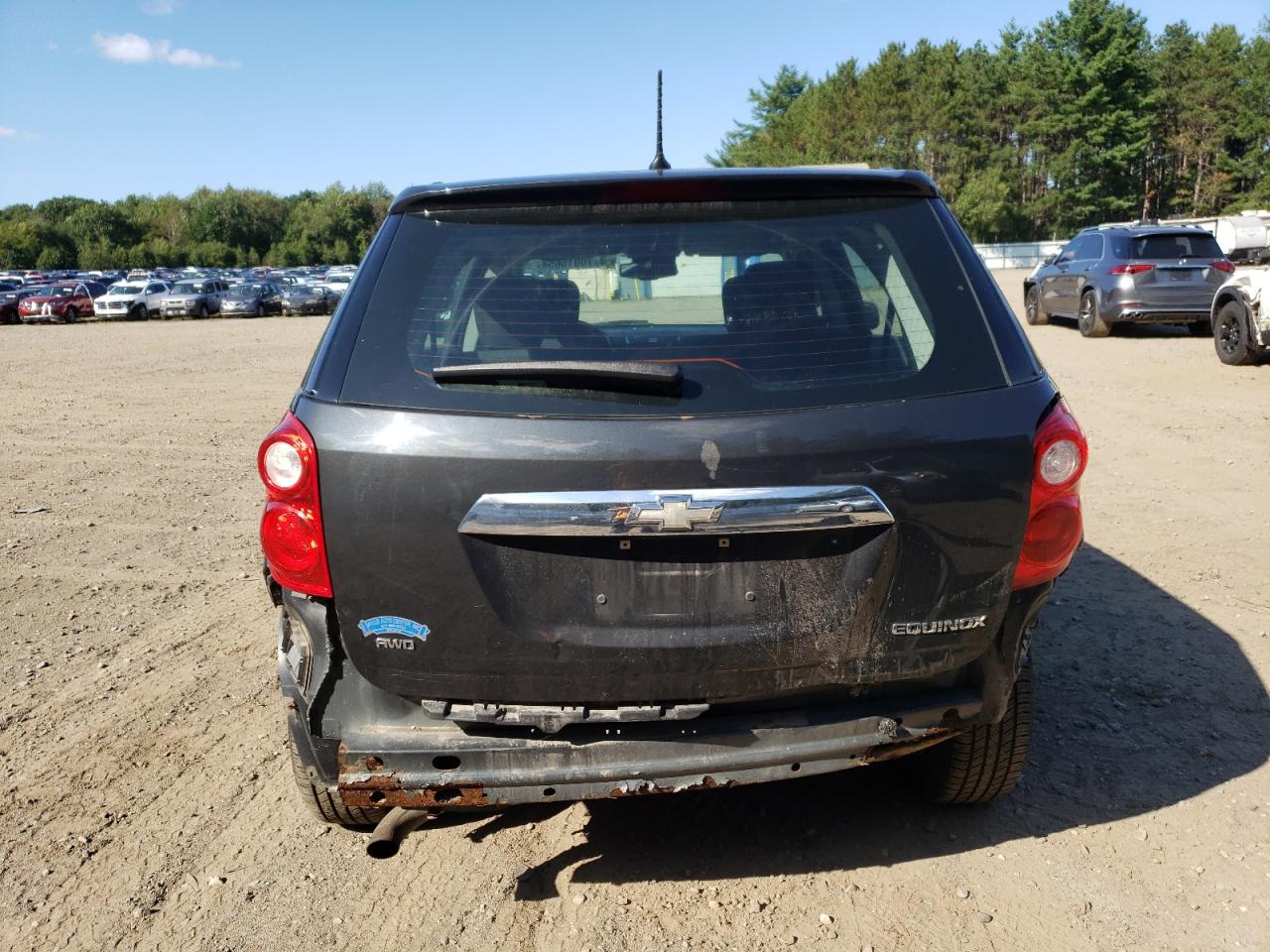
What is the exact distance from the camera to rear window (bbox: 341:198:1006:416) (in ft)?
8.09

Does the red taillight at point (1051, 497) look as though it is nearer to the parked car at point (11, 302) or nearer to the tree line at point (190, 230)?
the parked car at point (11, 302)

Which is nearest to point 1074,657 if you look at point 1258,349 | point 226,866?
point 226,866

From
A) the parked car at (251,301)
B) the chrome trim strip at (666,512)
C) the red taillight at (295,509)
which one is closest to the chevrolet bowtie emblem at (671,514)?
the chrome trim strip at (666,512)

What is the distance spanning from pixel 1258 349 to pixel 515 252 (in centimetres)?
1276

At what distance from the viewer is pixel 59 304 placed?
40.1 meters

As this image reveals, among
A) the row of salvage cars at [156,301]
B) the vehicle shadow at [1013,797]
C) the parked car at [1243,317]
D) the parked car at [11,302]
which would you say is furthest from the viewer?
the parked car at [11,302]

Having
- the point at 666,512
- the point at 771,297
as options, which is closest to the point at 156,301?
the point at 771,297

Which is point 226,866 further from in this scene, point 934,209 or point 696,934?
point 934,209

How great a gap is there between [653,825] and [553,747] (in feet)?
2.96

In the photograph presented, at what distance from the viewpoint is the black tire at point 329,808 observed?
2891 mm

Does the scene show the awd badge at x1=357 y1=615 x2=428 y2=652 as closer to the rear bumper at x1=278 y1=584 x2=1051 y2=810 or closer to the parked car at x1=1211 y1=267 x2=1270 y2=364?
the rear bumper at x1=278 y1=584 x2=1051 y2=810

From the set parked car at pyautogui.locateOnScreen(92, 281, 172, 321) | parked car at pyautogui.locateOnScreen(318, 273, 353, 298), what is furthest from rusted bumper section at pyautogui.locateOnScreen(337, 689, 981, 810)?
parked car at pyautogui.locateOnScreen(92, 281, 172, 321)

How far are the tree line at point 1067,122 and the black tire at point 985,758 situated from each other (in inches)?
3094

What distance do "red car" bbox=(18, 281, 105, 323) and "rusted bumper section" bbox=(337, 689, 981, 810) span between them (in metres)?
43.6
